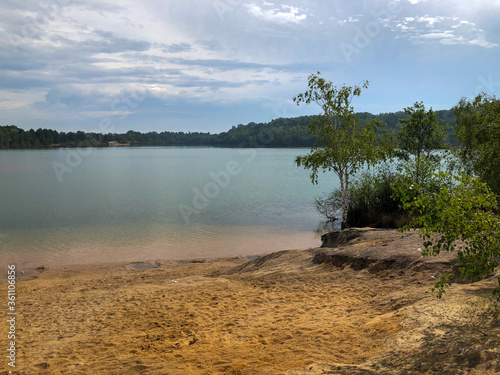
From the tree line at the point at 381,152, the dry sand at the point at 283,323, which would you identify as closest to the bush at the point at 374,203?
the tree line at the point at 381,152

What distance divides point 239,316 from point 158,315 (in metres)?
1.69

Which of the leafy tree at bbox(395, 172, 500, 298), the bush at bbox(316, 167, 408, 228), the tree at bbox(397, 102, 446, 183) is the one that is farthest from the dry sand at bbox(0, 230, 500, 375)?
the tree at bbox(397, 102, 446, 183)

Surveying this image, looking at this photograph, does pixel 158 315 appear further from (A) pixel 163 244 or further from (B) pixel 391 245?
(A) pixel 163 244

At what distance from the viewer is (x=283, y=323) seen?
754 centimetres

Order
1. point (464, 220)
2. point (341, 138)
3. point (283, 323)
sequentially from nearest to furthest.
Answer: point (464, 220), point (283, 323), point (341, 138)

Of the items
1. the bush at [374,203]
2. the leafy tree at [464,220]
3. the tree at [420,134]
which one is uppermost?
the tree at [420,134]

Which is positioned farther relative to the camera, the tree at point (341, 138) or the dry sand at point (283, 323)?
the tree at point (341, 138)

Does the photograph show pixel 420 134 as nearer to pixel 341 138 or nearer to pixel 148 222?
pixel 341 138

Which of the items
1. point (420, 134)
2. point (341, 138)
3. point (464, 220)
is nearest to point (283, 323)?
point (464, 220)

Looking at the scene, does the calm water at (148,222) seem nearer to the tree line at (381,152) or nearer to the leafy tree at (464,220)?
the tree line at (381,152)

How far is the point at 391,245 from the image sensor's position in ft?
37.2

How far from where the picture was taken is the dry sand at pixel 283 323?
5.55 metres

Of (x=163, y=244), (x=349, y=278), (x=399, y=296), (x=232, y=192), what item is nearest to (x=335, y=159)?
(x=163, y=244)

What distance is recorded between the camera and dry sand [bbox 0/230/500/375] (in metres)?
5.55
